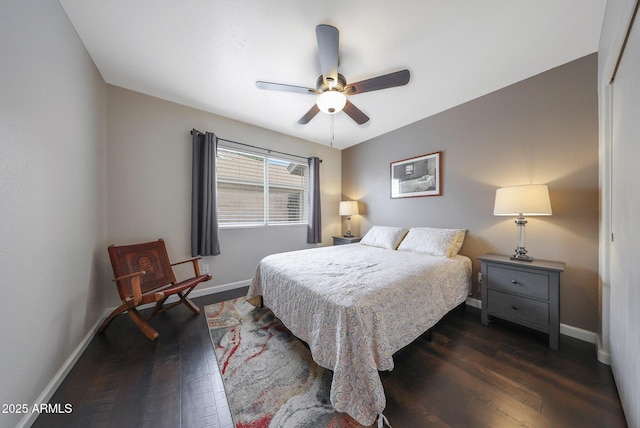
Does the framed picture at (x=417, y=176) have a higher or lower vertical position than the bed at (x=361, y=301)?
higher

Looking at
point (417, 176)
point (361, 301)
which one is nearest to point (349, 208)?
point (417, 176)

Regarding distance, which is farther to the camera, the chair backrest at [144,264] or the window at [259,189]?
the window at [259,189]

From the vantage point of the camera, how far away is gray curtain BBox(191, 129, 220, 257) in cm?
265

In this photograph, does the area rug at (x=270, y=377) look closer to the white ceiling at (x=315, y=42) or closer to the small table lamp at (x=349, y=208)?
the small table lamp at (x=349, y=208)

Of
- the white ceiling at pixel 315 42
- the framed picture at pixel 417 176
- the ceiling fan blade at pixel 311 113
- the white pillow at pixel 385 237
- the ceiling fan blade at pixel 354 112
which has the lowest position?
the white pillow at pixel 385 237

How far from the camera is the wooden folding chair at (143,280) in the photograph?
1812 mm

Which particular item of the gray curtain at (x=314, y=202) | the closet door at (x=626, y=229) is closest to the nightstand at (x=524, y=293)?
the closet door at (x=626, y=229)

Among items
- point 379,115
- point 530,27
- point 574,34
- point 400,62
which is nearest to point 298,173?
point 379,115

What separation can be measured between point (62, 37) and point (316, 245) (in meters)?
3.58

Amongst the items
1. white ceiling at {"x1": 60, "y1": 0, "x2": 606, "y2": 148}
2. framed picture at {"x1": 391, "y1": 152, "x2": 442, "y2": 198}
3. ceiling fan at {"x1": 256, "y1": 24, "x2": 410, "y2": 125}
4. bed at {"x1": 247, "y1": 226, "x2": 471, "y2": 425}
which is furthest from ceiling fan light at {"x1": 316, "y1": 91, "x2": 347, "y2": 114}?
framed picture at {"x1": 391, "y1": 152, "x2": 442, "y2": 198}

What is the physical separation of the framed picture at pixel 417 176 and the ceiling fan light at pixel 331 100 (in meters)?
1.70

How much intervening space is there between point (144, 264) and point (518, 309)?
3.67 metres

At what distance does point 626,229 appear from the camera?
3.71 ft

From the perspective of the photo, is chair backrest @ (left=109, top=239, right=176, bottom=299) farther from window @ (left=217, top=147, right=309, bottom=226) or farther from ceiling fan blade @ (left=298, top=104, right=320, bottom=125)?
ceiling fan blade @ (left=298, top=104, right=320, bottom=125)
